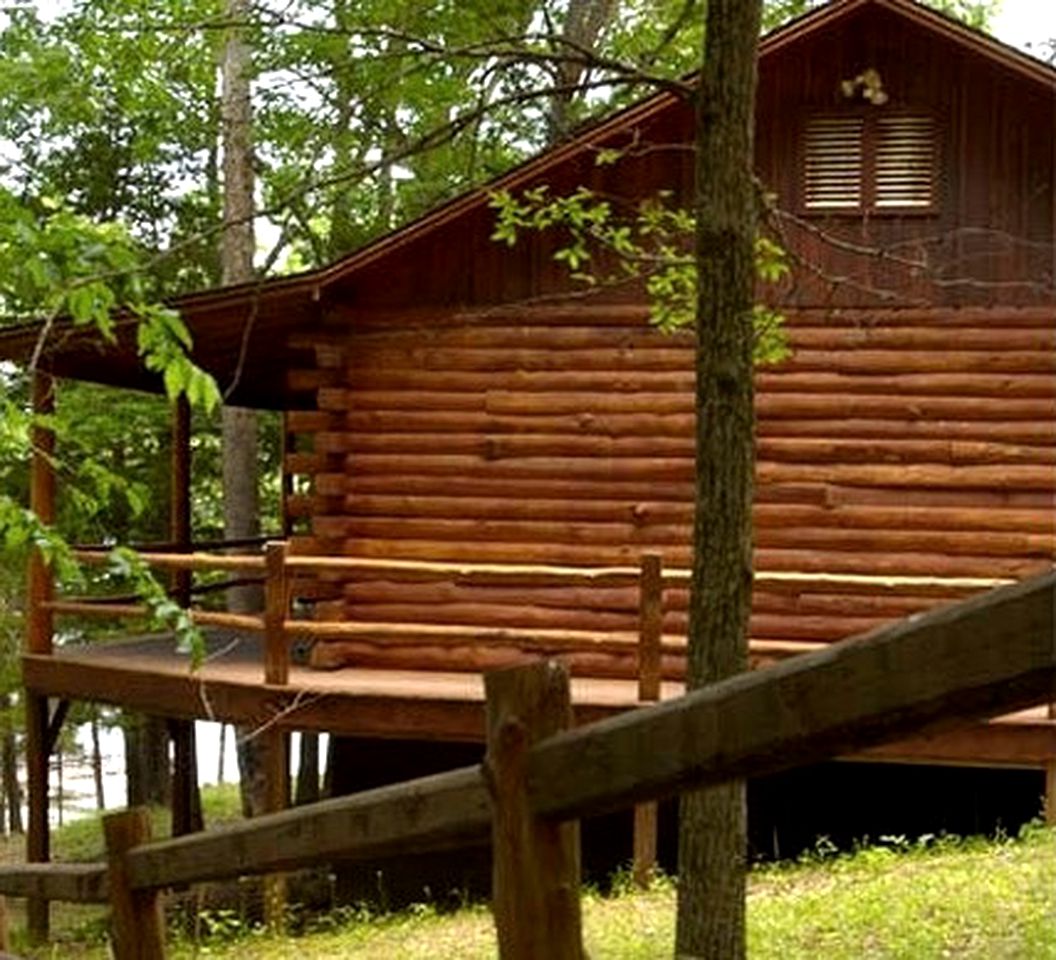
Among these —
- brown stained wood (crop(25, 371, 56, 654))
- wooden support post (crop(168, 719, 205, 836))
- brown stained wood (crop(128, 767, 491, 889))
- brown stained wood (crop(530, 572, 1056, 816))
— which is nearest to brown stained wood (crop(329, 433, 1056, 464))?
brown stained wood (crop(25, 371, 56, 654))

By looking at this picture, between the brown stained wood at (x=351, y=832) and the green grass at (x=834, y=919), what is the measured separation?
3.41 metres

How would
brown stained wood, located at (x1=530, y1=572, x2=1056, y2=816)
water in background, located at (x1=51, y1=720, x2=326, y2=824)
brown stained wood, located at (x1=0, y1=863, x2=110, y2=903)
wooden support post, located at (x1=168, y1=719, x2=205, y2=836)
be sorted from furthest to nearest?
water in background, located at (x1=51, y1=720, x2=326, y2=824) < wooden support post, located at (x1=168, y1=719, x2=205, y2=836) < brown stained wood, located at (x1=0, y1=863, x2=110, y2=903) < brown stained wood, located at (x1=530, y1=572, x2=1056, y2=816)

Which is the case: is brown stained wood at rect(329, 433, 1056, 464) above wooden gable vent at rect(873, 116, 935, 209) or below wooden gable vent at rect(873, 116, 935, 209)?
below

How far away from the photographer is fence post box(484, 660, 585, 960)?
2.77 metres

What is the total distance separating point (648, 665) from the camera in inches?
385

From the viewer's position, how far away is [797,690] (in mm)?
2232

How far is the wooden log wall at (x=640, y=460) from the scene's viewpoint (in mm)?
11438

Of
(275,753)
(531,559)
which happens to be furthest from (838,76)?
(275,753)

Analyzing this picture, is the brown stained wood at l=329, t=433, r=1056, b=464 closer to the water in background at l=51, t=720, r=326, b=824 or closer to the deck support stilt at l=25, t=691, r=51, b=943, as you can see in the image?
the deck support stilt at l=25, t=691, r=51, b=943

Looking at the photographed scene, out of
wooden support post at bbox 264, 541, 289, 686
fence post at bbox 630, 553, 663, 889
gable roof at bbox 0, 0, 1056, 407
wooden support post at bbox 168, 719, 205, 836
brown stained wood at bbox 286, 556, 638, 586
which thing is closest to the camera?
fence post at bbox 630, 553, 663, 889

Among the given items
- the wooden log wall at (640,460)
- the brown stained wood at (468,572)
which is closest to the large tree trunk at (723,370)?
the brown stained wood at (468,572)

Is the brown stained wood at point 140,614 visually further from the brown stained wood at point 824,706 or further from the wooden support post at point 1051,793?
the brown stained wood at point 824,706

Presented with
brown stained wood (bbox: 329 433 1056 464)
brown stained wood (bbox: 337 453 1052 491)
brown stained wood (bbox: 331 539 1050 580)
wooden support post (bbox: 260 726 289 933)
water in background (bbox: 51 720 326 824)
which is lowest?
water in background (bbox: 51 720 326 824)

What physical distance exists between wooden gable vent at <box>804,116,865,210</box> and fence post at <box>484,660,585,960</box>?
31.3ft
